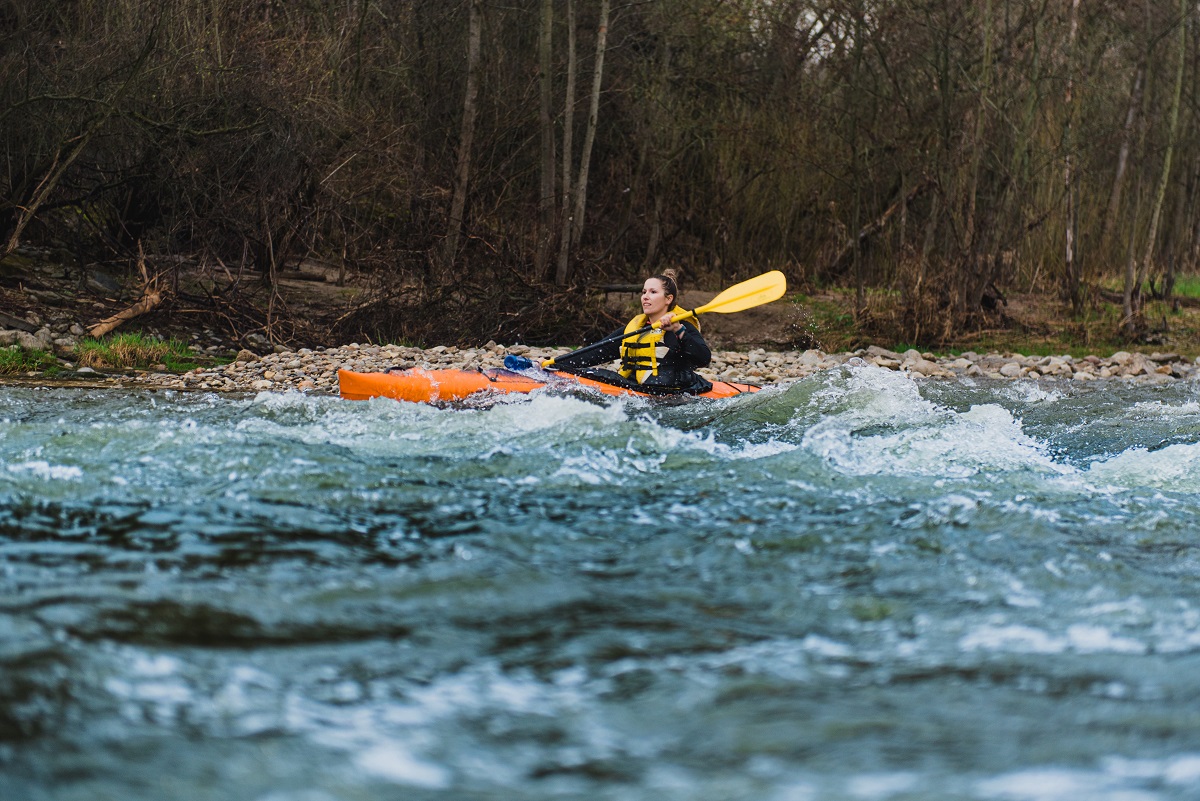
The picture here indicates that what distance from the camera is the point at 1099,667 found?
8.32 ft

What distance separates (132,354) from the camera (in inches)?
343

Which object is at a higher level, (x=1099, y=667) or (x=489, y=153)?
(x=489, y=153)

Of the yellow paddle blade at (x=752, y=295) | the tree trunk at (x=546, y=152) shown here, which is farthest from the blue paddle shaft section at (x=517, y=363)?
the tree trunk at (x=546, y=152)

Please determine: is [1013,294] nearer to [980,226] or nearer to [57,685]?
[980,226]

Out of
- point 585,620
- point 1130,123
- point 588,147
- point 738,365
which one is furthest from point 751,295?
point 1130,123

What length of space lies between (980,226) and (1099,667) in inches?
351

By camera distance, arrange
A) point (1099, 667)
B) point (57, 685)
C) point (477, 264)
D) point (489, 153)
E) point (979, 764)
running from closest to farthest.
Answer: point (979, 764) → point (57, 685) → point (1099, 667) → point (477, 264) → point (489, 153)

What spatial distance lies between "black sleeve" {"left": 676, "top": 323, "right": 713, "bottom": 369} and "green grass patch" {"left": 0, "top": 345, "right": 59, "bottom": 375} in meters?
4.53

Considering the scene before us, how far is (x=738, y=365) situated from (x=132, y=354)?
15.9 ft

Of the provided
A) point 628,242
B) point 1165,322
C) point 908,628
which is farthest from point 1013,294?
point 908,628

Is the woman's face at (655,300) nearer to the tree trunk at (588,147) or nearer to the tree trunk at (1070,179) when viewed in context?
the tree trunk at (588,147)

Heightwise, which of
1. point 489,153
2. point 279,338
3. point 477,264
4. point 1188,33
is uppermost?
point 1188,33

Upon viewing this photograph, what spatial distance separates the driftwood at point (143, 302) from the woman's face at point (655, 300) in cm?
476

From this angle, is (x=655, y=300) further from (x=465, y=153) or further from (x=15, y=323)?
(x=15, y=323)
